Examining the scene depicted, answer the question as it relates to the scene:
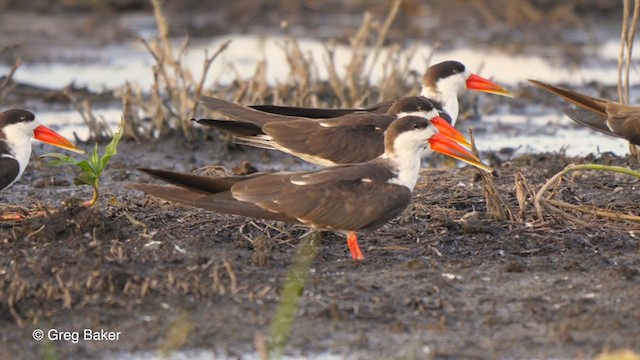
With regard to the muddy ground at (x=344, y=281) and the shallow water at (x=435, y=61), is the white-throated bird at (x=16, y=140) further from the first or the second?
the shallow water at (x=435, y=61)

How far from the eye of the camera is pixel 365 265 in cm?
657

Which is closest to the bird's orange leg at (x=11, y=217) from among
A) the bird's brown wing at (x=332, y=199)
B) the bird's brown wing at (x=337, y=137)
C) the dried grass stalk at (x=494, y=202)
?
the bird's brown wing at (x=332, y=199)

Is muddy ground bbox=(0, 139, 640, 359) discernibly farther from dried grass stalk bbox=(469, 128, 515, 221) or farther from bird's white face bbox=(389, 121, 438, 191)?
bird's white face bbox=(389, 121, 438, 191)

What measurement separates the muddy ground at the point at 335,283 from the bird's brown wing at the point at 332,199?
255 millimetres

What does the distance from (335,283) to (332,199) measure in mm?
542

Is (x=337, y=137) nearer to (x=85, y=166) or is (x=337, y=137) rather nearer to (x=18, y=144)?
(x=85, y=166)

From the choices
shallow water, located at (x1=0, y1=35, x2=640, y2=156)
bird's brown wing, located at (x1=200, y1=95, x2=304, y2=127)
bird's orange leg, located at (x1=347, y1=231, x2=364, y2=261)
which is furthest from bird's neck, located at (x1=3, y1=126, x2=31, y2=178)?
shallow water, located at (x1=0, y1=35, x2=640, y2=156)

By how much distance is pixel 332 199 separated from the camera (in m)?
6.53

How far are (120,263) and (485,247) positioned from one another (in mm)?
2090

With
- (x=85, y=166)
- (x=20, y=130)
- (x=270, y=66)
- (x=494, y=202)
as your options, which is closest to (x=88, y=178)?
(x=85, y=166)

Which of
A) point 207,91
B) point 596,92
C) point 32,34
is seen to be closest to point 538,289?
point 207,91

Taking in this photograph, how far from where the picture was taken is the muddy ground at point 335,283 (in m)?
5.43

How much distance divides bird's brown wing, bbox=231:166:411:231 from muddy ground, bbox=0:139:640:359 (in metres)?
0.25

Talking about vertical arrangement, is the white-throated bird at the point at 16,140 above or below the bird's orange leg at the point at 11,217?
above
